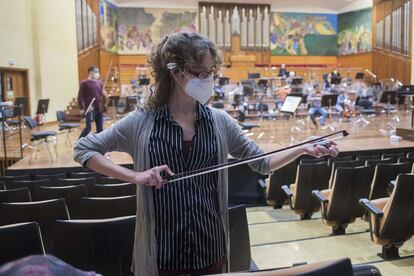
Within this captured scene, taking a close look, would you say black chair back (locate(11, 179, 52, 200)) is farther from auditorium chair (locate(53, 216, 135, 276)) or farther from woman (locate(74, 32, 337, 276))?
woman (locate(74, 32, 337, 276))

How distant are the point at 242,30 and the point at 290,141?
13396 millimetres

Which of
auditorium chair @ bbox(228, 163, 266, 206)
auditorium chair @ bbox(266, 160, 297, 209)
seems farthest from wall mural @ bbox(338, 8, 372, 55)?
auditorium chair @ bbox(266, 160, 297, 209)

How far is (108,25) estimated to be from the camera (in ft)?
58.8

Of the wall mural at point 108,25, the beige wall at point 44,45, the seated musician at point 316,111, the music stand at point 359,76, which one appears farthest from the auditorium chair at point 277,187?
the wall mural at point 108,25

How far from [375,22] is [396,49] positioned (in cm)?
214

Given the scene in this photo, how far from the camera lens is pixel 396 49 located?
17.5 metres

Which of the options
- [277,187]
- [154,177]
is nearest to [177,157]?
[154,177]

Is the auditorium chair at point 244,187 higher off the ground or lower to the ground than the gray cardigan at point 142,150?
lower

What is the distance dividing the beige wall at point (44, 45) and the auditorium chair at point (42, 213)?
9270mm

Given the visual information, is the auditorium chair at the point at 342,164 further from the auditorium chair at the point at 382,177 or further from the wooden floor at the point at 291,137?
the wooden floor at the point at 291,137

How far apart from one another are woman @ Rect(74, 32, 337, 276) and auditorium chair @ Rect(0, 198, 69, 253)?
146 cm

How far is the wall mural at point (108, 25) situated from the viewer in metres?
17.2

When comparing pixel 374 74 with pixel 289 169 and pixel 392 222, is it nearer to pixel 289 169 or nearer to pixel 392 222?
pixel 289 169

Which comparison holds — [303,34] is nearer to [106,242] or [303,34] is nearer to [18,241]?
[106,242]
